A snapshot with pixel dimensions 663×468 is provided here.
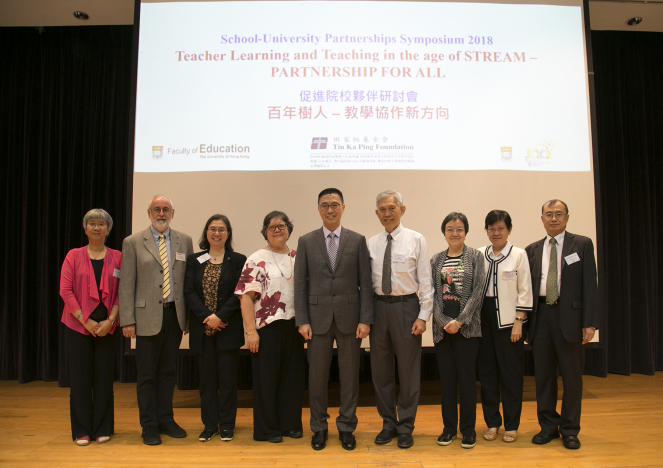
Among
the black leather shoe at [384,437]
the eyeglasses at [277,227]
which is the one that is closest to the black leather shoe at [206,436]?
the black leather shoe at [384,437]

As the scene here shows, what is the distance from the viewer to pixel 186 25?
361 cm

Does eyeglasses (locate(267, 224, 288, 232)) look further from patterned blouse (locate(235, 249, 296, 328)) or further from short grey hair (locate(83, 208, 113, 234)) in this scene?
short grey hair (locate(83, 208, 113, 234))

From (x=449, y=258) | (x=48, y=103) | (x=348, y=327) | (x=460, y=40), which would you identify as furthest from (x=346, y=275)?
(x=48, y=103)

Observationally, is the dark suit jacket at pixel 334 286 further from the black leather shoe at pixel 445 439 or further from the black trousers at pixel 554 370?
the black trousers at pixel 554 370

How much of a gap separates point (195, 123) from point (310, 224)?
1216mm

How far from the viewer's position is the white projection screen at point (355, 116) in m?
3.51

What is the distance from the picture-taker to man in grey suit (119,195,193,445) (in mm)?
2703

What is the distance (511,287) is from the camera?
2629 millimetres

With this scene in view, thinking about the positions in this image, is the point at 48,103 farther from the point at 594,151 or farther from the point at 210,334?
the point at 594,151

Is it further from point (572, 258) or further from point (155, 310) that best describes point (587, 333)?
point (155, 310)

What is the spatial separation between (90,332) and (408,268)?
1.93 meters

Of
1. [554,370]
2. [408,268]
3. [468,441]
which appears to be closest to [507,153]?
[408,268]

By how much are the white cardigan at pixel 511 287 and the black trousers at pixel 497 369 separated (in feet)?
0.15

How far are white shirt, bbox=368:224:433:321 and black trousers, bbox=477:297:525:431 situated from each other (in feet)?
1.29
